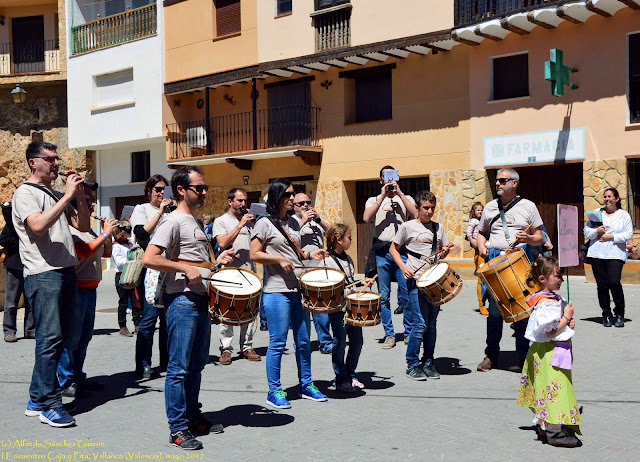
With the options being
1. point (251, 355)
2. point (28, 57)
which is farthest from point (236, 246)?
point (28, 57)

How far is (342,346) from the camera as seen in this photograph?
715 centimetres

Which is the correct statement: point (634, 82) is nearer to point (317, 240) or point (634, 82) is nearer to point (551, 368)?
point (317, 240)

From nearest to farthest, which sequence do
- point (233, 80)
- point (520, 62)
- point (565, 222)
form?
point (565, 222)
point (520, 62)
point (233, 80)

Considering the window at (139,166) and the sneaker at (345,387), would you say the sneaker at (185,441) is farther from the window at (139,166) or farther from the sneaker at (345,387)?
the window at (139,166)

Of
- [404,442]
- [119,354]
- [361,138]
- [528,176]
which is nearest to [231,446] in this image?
[404,442]

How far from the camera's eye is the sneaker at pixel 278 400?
657 cm

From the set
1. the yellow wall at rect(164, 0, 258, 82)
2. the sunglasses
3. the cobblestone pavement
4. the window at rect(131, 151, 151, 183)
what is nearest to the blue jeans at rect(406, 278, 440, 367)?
the cobblestone pavement

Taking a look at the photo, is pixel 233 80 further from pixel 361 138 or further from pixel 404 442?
pixel 404 442

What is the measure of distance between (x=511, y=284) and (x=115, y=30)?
24240mm

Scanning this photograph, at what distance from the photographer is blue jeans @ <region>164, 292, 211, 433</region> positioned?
18.1ft

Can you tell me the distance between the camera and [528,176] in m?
19.2

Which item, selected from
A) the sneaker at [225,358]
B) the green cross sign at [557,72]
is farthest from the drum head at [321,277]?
the green cross sign at [557,72]

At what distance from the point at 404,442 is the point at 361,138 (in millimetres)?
17177

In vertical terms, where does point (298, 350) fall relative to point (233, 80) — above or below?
below
